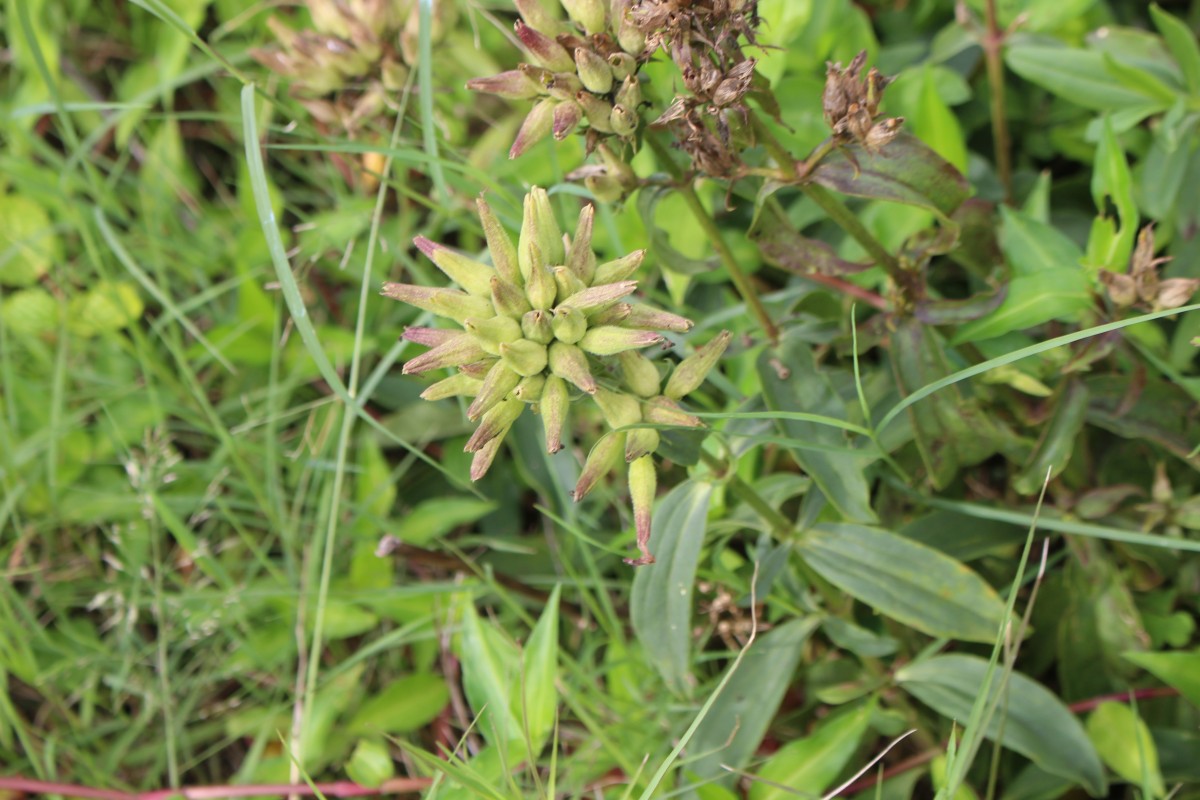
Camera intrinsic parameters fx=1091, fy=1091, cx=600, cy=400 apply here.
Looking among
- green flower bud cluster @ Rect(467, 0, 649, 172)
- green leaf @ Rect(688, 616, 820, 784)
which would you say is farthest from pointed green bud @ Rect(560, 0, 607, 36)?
green leaf @ Rect(688, 616, 820, 784)

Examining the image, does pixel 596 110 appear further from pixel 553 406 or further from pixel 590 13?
pixel 553 406

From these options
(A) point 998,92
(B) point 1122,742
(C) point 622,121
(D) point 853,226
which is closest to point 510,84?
(C) point 622,121

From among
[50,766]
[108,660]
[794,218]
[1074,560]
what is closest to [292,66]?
[794,218]

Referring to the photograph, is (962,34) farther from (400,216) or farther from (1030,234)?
(400,216)

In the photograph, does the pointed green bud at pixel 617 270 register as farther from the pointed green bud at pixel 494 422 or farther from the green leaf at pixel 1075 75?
the green leaf at pixel 1075 75

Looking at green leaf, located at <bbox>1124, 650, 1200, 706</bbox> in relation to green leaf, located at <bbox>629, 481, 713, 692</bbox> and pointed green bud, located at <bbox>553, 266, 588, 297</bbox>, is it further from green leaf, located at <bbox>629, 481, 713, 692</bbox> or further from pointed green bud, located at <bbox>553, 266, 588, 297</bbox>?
pointed green bud, located at <bbox>553, 266, 588, 297</bbox>

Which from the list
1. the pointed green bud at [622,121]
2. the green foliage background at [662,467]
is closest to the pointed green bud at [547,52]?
the pointed green bud at [622,121]
